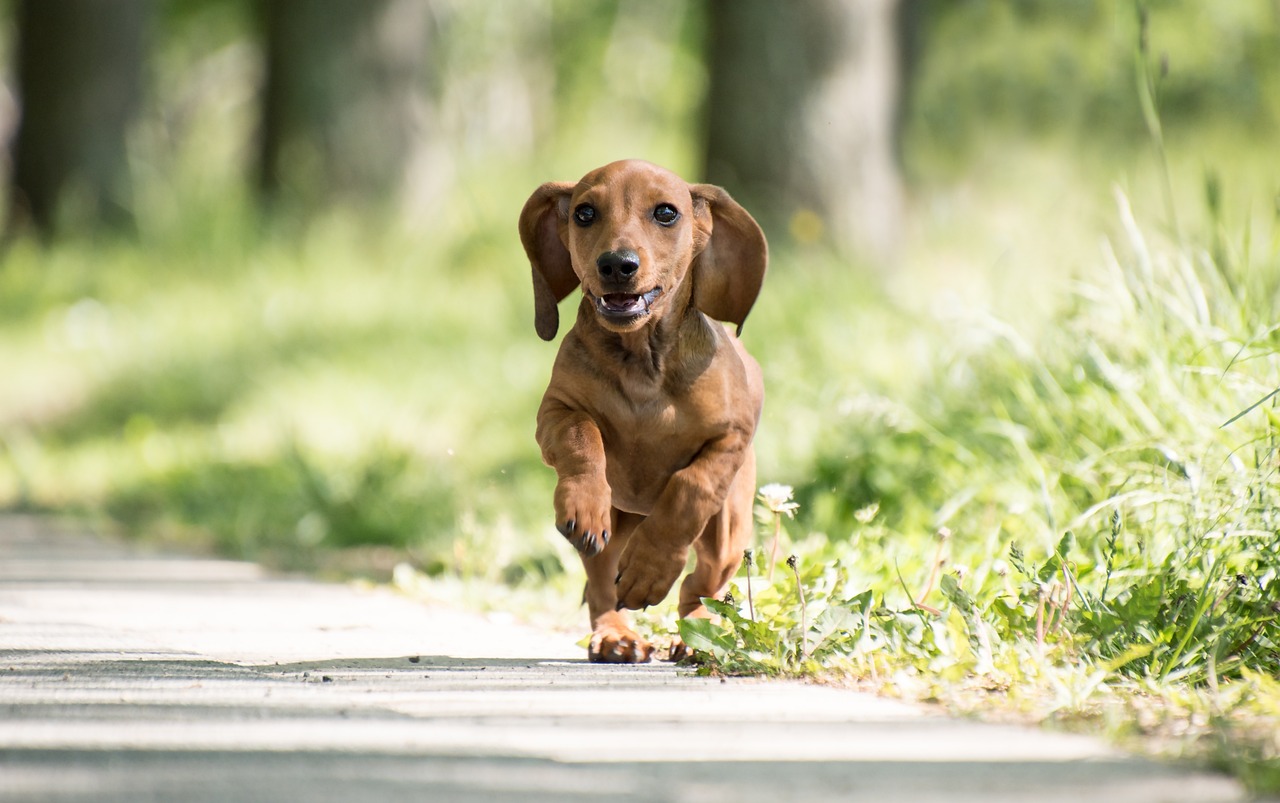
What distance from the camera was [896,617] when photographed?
3422 mm

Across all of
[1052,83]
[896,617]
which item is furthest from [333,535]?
[1052,83]

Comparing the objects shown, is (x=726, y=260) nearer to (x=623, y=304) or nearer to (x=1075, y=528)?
(x=623, y=304)

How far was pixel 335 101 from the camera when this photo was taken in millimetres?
11734

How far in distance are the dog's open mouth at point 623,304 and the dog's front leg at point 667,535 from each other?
0.34m

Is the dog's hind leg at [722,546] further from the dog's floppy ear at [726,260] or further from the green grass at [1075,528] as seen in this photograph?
the dog's floppy ear at [726,260]

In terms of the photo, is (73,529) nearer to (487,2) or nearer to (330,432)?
(330,432)

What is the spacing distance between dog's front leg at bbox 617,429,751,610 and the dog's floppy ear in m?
0.44

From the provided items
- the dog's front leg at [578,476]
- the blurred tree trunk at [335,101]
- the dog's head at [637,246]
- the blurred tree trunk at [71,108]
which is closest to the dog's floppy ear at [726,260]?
the dog's head at [637,246]

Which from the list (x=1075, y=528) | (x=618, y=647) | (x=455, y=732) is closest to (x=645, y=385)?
(x=618, y=647)

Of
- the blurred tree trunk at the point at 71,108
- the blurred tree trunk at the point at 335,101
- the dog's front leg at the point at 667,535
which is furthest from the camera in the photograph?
the blurred tree trunk at the point at 71,108

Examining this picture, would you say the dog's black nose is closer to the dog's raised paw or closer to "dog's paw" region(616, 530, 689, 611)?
"dog's paw" region(616, 530, 689, 611)

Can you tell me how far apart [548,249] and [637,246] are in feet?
1.44

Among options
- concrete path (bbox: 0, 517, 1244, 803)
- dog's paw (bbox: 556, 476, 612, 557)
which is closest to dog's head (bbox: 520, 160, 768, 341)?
dog's paw (bbox: 556, 476, 612, 557)

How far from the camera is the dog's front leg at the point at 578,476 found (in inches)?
127
